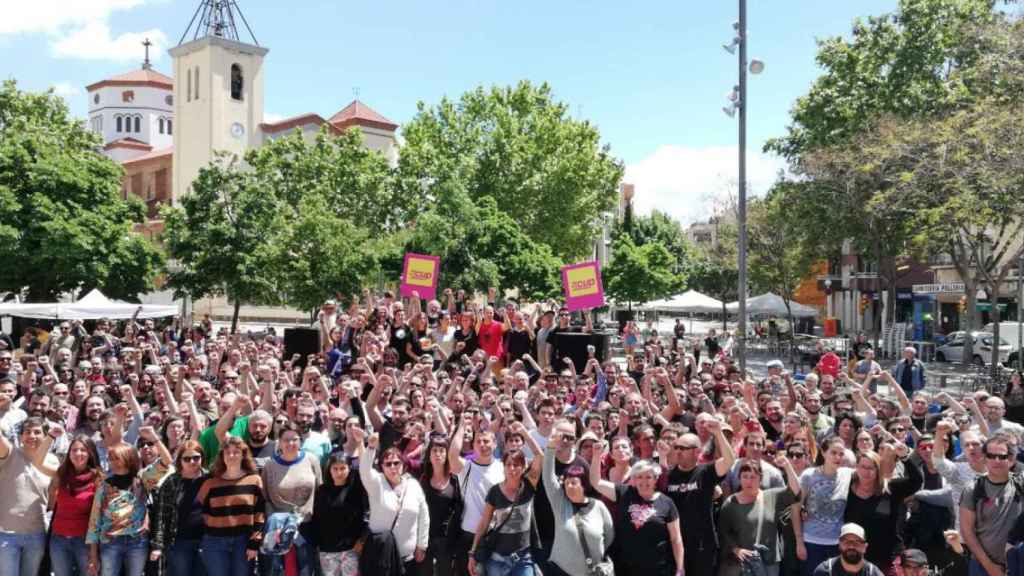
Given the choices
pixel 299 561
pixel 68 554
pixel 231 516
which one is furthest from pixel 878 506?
pixel 68 554

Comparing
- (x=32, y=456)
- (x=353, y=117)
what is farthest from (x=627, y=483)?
(x=353, y=117)

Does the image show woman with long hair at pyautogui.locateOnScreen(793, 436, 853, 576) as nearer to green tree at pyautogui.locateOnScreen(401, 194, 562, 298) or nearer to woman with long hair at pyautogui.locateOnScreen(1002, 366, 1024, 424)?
woman with long hair at pyautogui.locateOnScreen(1002, 366, 1024, 424)

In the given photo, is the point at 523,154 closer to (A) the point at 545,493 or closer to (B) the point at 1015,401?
(B) the point at 1015,401

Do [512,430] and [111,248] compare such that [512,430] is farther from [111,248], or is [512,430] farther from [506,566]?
[111,248]

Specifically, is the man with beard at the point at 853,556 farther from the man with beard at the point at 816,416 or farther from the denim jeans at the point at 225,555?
the denim jeans at the point at 225,555

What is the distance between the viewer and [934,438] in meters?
7.26

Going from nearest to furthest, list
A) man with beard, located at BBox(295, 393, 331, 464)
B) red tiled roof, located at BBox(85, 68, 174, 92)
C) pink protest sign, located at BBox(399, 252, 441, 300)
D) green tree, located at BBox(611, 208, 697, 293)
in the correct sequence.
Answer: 1. man with beard, located at BBox(295, 393, 331, 464)
2. pink protest sign, located at BBox(399, 252, 441, 300)
3. green tree, located at BBox(611, 208, 697, 293)
4. red tiled roof, located at BBox(85, 68, 174, 92)

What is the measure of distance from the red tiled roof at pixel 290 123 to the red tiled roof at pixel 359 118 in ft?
9.03

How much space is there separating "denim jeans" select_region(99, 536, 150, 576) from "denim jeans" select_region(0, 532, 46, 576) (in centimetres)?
55

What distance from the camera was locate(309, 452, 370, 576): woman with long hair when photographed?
260 inches

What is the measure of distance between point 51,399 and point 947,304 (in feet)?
158

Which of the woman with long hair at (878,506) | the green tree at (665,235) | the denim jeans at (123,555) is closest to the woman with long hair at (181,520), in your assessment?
the denim jeans at (123,555)

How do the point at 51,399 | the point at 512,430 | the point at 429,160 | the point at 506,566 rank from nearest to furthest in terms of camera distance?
1. the point at 506,566
2. the point at 512,430
3. the point at 51,399
4. the point at 429,160

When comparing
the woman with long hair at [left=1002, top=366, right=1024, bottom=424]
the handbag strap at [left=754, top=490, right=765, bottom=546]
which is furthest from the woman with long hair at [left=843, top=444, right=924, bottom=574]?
the woman with long hair at [left=1002, top=366, right=1024, bottom=424]
